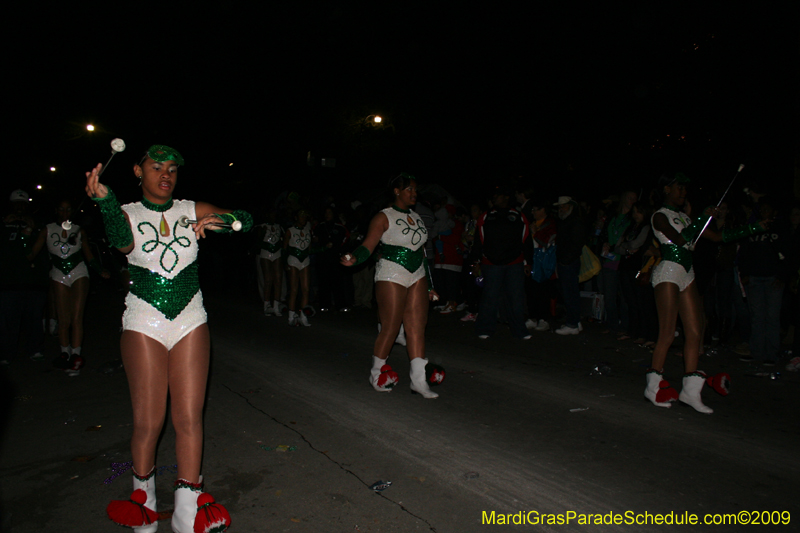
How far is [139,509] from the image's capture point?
327cm

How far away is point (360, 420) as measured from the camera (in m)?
5.25

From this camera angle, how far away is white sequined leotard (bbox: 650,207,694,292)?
18.0ft

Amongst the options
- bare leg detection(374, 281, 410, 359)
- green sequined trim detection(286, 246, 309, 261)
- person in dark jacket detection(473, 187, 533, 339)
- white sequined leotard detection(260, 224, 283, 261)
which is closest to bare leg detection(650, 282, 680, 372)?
bare leg detection(374, 281, 410, 359)

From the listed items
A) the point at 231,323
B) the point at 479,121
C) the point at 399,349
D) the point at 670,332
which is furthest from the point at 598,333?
the point at 479,121

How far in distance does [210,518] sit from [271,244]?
9398 millimetres

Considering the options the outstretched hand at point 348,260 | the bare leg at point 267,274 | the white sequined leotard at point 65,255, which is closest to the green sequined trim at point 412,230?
the outstretched hand at point 348,260

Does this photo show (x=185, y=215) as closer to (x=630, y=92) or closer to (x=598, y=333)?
(x=598, y=333)

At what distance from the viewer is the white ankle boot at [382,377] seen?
5.99m

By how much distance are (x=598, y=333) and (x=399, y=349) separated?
3419 mm

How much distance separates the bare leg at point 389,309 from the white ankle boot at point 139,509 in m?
2.96

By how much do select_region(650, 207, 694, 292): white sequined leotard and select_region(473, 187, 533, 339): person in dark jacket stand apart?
3668mm

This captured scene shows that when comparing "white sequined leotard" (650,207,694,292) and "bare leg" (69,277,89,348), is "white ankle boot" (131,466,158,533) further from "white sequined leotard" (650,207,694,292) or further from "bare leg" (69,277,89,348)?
"bare leg" (69,277,89,348)

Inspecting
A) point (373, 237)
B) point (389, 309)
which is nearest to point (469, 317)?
point (389, 309)

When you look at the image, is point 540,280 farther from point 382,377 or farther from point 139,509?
point 139,509
